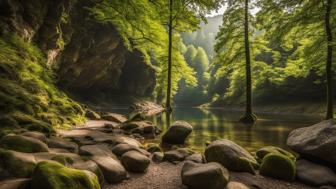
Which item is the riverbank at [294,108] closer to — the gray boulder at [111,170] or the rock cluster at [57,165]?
the rock cluster at [57,165]

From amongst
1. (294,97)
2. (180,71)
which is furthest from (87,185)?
(294,97)

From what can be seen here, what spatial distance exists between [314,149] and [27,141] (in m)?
5.80

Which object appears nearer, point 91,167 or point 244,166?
point 91,167

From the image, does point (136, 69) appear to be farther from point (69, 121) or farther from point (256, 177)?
point (256, 177)

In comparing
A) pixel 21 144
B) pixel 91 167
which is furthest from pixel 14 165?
pixel 91 167

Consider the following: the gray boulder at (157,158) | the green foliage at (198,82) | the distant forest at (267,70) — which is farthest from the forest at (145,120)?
the green foliage at (198,82)

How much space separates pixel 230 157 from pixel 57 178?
3657 millimetres

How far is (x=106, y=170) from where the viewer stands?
4.54 metres

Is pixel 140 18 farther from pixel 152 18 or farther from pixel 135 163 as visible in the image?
pixel 135 163

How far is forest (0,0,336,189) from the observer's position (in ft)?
14.6

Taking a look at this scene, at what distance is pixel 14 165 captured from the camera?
A: 3.54 meters

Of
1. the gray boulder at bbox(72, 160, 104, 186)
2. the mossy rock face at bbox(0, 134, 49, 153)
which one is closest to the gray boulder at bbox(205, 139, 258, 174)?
the gray boulder at bbox(72, 160, 104, 186)

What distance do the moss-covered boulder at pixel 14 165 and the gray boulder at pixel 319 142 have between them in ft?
18.0

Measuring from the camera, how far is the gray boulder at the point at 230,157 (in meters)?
5.38
